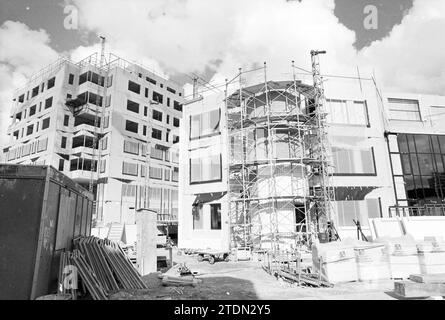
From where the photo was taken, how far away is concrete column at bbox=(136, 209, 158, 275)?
1384cm

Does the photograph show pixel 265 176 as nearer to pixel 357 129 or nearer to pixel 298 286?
pixel 357 129

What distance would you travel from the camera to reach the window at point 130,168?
45.2 metres

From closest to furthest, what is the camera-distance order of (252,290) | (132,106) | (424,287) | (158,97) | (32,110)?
(424,287), (252,290), (132,106), (32,110), (158,97)

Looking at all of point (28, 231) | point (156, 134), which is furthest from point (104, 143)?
point (28, 231)

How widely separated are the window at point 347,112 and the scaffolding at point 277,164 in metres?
0.92

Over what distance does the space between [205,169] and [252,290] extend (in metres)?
15.7

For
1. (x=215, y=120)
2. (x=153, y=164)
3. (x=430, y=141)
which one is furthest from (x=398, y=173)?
(x=153, y=164)

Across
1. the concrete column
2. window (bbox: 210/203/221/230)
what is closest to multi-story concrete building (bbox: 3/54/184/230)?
window (bbox: 210/203/221/230)

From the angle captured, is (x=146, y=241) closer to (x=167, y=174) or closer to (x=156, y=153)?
(x=156, y=153)

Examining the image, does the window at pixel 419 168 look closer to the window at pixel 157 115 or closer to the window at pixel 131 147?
the window at pixel 131 147

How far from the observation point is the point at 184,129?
28688 millimetres

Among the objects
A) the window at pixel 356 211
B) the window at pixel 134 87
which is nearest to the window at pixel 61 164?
the window at pixel 134 87

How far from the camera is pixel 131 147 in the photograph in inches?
1850
